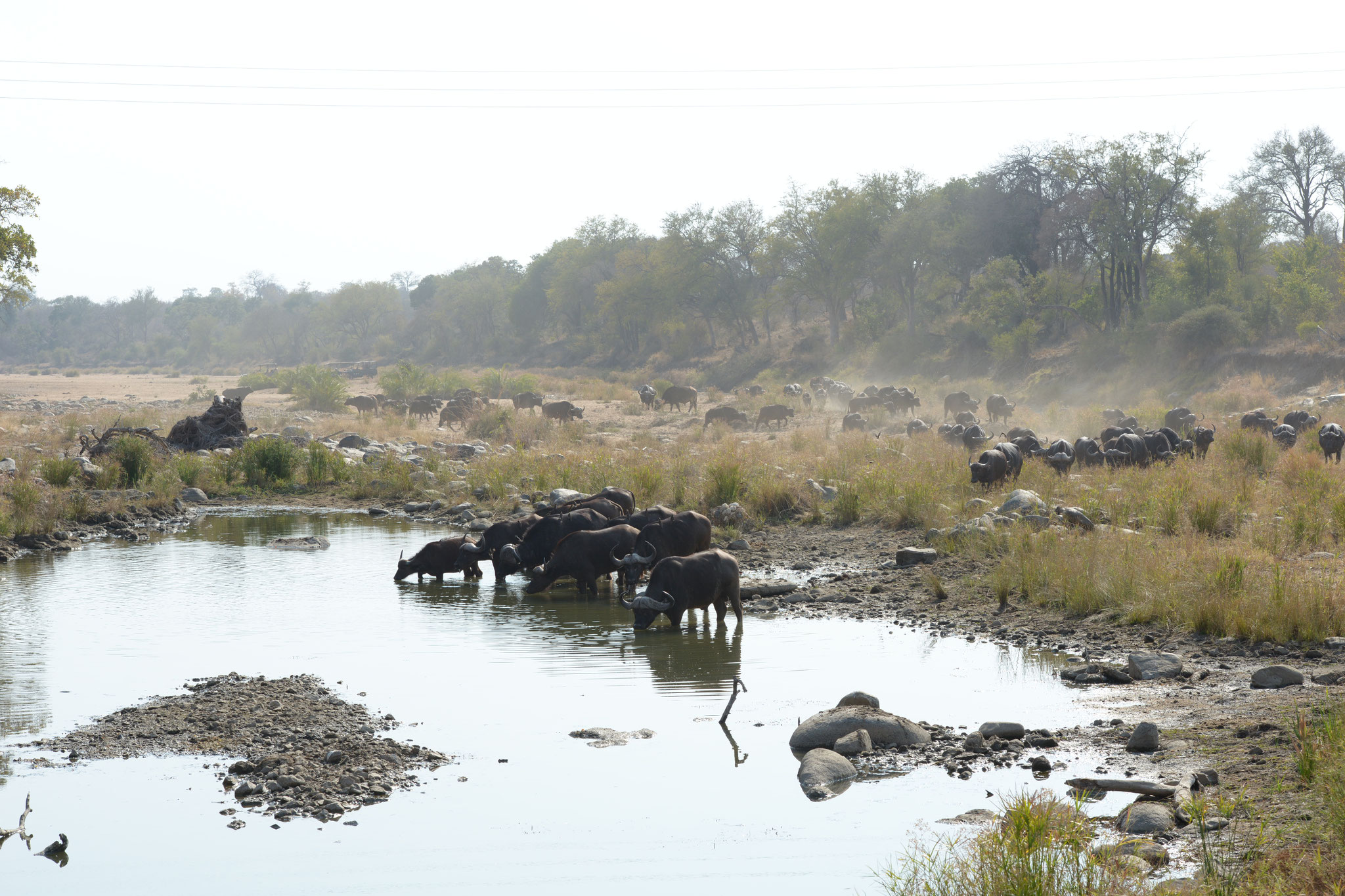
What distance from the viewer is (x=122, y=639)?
383 inches

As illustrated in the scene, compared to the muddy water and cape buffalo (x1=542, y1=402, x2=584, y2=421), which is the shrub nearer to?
the muddy water

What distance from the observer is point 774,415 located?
33.2 metres

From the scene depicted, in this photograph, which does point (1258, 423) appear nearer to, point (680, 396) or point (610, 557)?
point (610, 557)

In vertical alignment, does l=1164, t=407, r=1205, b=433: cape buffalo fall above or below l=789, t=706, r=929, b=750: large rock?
above

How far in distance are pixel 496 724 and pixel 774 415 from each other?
26464mm

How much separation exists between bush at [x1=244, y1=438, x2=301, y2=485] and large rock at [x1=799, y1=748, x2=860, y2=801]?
17060 millimetres

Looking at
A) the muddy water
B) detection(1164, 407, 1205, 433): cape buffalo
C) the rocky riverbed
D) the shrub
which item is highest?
detection(1164, 407, 1205, 433): cape buffalo

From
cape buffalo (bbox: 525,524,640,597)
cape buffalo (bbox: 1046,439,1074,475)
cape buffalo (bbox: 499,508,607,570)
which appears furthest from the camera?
cape buffalo (bbox: 1046,439,1074,475)

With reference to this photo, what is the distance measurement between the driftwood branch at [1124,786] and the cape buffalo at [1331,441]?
1423 centimetres

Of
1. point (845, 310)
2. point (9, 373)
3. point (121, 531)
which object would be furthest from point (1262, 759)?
point (9, 373)

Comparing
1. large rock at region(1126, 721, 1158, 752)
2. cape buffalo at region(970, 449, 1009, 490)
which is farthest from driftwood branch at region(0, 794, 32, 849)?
cape buffalo at region(970, 449, 1009, 490)

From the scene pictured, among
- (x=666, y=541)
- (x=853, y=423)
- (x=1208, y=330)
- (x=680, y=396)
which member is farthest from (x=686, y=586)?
(x=1208, y=330)

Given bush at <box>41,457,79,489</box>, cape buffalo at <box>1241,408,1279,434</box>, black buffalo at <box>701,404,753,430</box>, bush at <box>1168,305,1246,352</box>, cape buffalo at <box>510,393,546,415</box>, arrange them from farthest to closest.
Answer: cape buffalo at <box>510,393,546,415</box> < bush at <box>1168,305,1246,352</box> < black buffalo at <box>701,404,753,430</box> < cape buffalo at <box>1241,408,1279,434</box> < bush at <box>41,457,79,489</box>

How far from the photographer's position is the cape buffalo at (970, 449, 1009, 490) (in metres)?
15.4
